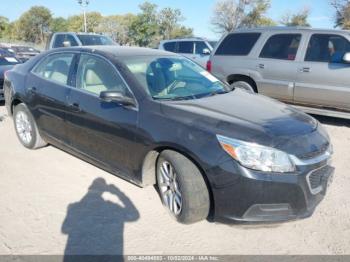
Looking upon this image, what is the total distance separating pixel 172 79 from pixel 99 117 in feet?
3.09

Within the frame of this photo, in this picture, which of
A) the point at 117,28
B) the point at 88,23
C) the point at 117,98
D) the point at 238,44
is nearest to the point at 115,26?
the point at 117,28

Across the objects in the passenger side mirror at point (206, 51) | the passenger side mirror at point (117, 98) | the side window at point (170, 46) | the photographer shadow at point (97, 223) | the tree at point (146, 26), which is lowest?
the photographer shadow at point (97, 223)

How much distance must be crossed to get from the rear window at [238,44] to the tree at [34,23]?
72.3 meters

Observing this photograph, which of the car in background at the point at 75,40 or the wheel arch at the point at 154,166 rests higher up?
the car in background at the point at 75,40

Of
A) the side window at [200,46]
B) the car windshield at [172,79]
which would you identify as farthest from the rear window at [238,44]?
the side window at [200,46]

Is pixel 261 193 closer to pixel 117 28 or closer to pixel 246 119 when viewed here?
pixel 246 119

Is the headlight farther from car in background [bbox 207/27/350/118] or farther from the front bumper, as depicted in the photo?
car in background [bbox 207/27/350/118]

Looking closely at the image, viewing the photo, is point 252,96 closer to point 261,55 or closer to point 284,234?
point 284,234

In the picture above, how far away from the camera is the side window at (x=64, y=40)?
12786 mm

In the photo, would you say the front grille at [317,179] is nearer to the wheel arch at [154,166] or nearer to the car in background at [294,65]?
the wheel arch at [154,166]

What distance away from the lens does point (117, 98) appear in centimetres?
373

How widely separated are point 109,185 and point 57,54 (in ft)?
6.56

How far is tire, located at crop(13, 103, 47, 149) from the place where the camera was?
531 centimetres

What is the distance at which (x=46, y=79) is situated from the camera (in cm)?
495
